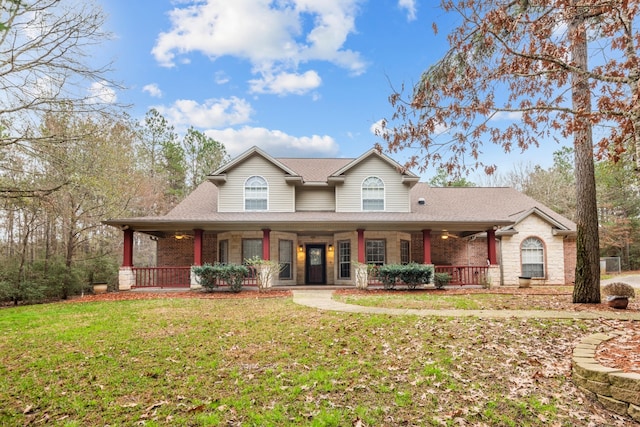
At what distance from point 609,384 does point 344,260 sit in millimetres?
12970

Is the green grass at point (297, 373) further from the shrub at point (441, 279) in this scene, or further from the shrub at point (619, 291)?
the shrub at point (441, 279)

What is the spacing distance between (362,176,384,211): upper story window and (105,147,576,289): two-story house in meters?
0.05

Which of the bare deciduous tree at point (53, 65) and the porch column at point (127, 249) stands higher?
the bare deciduous tree at point (53, 65)

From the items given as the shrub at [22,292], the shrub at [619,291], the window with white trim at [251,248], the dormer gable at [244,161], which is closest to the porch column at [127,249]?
the shrub at [22,292]

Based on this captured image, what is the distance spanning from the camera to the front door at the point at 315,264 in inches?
696

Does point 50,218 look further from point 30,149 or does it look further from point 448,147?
point 448,147

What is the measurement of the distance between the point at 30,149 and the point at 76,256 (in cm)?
1181

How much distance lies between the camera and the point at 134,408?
414cm

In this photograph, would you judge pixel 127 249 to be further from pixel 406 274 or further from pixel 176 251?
pixel 406 274

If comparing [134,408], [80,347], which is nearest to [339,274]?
[80,347]

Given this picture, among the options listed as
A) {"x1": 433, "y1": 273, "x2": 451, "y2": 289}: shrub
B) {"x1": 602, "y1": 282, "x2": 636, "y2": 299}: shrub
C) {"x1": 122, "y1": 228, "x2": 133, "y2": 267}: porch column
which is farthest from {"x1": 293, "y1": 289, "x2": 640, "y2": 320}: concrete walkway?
{"x1": 122, "y1": 228, "x2": 133, "y2": 267}: porch column

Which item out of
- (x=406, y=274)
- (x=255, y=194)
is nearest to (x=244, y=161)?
(x=255, y=194)

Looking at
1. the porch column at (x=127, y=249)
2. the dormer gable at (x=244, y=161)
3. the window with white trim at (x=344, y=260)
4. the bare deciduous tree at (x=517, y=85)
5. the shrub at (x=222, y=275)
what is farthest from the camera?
the window with white trim at (x=344, y=260)

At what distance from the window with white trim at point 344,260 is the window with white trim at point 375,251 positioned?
2.83ft
